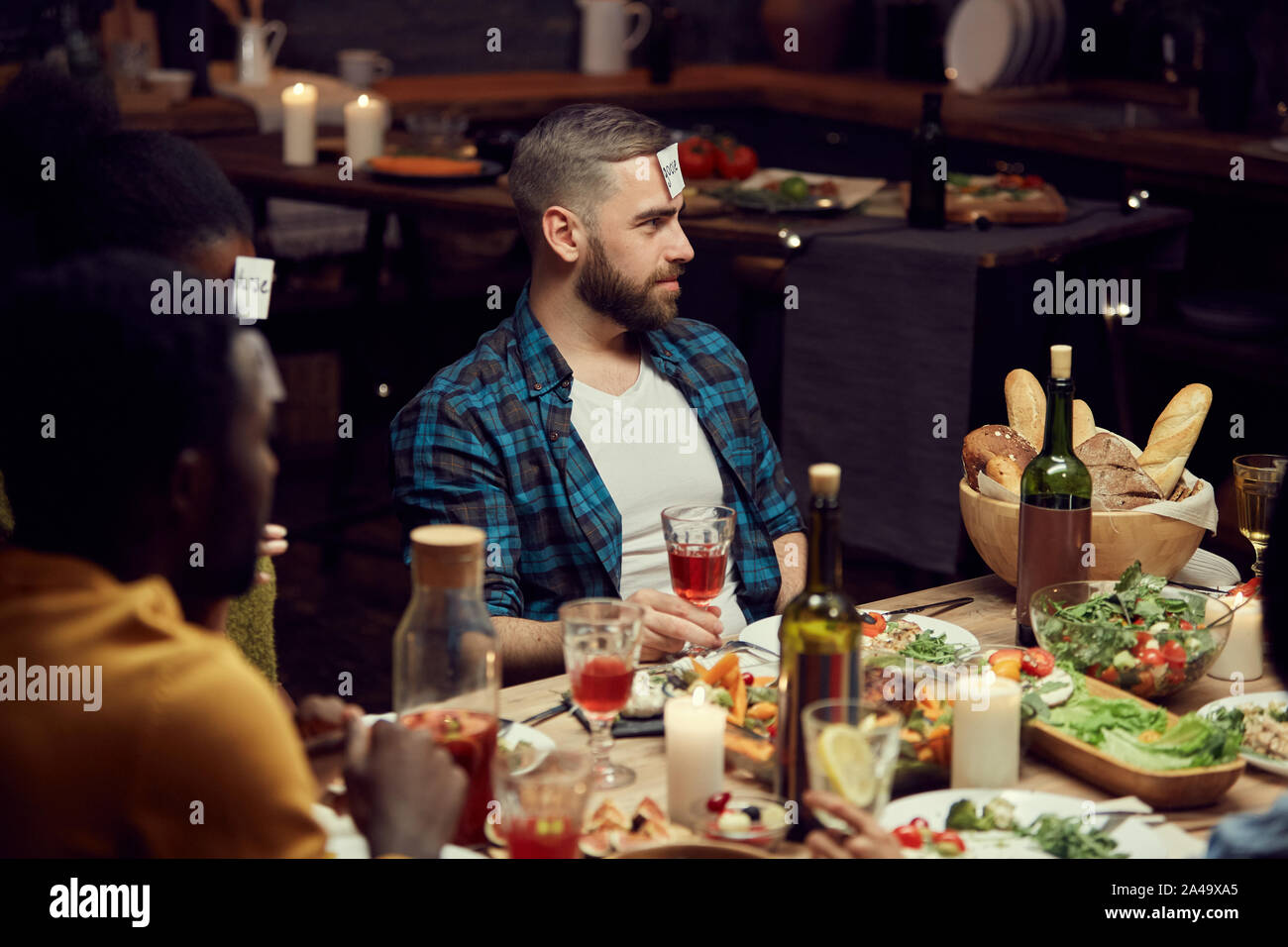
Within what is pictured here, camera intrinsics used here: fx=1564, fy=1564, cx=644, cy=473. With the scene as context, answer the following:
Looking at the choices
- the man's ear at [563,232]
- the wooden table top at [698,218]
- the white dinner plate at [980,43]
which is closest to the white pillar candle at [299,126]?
the wooden table top at [698,218]

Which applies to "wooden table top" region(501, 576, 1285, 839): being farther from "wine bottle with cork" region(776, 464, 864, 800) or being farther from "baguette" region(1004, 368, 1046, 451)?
"baguette" region(1004, 368, 1046, 451)

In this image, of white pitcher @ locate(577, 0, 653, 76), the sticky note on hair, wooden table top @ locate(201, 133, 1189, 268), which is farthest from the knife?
white pitcher @ locate(577, 0, 653, 76)

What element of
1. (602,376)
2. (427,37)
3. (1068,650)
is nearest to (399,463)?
(602,376)

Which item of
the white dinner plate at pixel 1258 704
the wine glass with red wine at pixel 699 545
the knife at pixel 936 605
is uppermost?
the wine glass with red wine at pixel 699 545

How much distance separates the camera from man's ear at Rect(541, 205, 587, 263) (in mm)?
2402

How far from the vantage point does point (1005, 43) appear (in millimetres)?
5547

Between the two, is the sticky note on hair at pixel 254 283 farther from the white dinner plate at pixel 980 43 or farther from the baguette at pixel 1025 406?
the white dinner plate at pixel 980 43

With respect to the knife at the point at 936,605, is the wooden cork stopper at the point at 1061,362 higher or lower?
higher

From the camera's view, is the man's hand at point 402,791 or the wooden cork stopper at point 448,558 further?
the wooden cork stopper at point 448,558

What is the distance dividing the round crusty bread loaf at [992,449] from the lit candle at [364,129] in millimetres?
2566

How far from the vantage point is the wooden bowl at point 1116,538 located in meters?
1.99

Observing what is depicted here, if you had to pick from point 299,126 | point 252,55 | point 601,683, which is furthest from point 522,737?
point 252,55

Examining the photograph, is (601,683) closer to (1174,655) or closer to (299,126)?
(1174,655)

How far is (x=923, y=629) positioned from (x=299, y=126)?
2.81 metres
